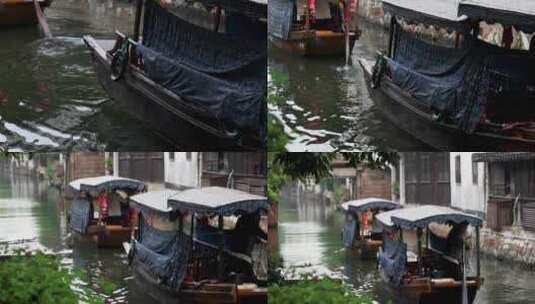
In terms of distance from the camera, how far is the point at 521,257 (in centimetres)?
940

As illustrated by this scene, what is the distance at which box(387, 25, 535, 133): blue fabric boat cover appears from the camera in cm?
508

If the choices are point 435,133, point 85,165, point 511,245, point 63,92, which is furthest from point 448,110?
point 511,245

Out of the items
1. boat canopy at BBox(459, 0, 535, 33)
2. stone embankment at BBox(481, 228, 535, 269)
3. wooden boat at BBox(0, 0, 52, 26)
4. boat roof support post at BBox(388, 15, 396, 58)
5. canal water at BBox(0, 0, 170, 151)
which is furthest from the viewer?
wooden boat at BBox(0, 0, 52, 26)

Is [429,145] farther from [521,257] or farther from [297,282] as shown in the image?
[521,257]

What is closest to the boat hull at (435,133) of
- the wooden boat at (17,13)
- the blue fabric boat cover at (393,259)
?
the blue fabric boat cover at (393,259)

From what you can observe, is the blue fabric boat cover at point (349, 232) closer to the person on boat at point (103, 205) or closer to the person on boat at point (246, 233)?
the person on boat at point (246, 233)

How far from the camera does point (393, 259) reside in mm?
6312

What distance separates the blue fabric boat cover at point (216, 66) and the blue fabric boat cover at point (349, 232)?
151 cm

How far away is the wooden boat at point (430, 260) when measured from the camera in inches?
237

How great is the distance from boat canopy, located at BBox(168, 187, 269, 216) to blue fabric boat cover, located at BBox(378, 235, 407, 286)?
5.17ft

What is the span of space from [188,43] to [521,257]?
6.27 meters

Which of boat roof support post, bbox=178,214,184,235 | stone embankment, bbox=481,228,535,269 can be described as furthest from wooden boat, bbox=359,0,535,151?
stone embankment, bbox=481,228,535,269

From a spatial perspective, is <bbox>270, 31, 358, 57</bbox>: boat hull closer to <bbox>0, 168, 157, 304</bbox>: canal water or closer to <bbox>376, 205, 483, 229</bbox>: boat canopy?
<bbox>376, 205, 483, 229</bbox>: boat canopy

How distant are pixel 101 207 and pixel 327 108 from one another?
6.87 feet
